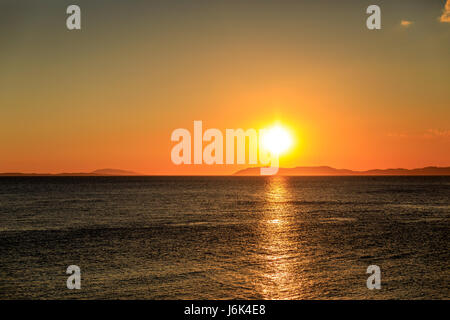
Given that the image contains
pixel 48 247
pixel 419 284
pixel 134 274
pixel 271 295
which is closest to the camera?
pixel 271 295

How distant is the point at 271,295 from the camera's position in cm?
1992

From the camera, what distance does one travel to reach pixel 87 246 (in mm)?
33469

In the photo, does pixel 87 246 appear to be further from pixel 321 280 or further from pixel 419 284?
pixel 419 284
